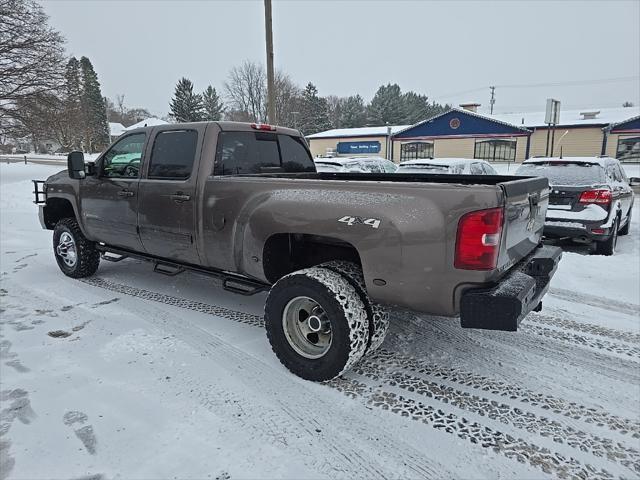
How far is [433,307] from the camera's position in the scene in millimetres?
2764

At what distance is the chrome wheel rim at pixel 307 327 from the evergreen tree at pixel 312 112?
197 feet

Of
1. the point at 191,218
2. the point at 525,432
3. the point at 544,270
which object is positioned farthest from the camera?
the point at 191,218

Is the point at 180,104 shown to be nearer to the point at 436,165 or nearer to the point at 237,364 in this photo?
the point at 436,165

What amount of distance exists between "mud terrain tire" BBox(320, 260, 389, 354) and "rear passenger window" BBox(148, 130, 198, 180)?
1.75m

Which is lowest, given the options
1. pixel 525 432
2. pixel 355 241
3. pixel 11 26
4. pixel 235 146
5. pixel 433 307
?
pixel 525 432

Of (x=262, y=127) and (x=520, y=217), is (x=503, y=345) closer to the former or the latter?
(x=520, y=217)

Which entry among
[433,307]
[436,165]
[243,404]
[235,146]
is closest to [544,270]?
[433,307]

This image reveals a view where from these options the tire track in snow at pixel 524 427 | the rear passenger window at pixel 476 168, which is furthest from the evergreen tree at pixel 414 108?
the tire track in snow at pixel 524 427

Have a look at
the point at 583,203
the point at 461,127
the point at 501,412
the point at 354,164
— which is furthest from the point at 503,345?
the point at 461,127

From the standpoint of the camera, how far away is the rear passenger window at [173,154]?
407 cm

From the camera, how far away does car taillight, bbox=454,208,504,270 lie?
2.52 m

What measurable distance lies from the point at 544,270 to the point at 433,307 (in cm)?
111

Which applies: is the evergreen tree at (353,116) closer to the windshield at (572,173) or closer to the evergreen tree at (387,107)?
the evergreen tree at (387,107)

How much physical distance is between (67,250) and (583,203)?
24.3 ft
